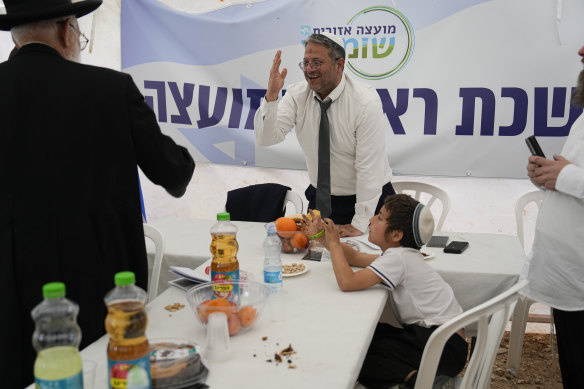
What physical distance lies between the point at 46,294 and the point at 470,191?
11.2ft

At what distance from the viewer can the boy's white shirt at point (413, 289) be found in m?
1.95

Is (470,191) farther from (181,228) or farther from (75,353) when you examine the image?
(75,353)

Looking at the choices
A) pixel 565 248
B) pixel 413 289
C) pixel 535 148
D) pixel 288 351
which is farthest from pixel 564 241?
pixel 288 351

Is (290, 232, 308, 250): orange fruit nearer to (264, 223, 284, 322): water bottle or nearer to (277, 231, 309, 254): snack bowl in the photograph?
(277, 231, 309, 254): snack bowl

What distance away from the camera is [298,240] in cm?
239

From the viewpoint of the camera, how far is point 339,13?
13.0 ft

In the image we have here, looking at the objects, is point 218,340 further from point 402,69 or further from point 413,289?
point 402,69

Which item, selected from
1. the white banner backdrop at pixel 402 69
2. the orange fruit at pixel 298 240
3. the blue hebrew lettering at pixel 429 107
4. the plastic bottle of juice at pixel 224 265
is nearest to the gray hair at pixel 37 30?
the plastic bottle of juice at pixel 224 265

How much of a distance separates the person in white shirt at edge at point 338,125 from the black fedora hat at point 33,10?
54.1 inches

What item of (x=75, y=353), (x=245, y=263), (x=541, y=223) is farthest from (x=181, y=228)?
(x=75, y=353)

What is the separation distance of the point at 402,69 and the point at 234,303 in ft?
9.14

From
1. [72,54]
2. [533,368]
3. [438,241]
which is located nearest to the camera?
[72,54]

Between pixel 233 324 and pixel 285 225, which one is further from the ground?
pixel 285 225

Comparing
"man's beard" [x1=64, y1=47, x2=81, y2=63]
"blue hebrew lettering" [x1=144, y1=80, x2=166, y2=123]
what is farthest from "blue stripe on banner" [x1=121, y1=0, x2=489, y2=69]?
"man's beard" [x1=64, y1=47, x2=81, y2=63]
